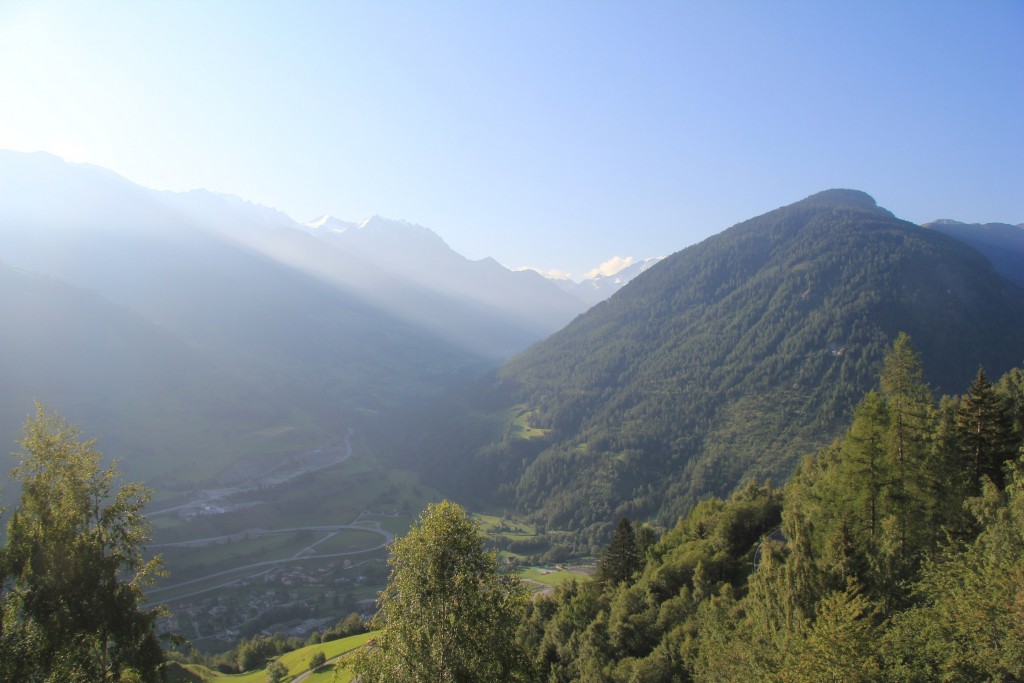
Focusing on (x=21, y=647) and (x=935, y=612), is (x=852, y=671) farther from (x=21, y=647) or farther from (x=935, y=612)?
(x=21, y=647)

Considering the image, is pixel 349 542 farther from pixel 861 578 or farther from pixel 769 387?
pixel 769 387

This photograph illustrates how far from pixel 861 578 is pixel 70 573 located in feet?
98.8

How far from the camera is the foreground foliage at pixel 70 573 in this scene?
42.9 feet

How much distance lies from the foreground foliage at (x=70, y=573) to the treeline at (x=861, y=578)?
11.9 m

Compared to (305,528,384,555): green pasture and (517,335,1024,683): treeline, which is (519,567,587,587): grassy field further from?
(517,335,1024,683): treeline

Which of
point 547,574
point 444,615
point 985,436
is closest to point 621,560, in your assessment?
point 985,436

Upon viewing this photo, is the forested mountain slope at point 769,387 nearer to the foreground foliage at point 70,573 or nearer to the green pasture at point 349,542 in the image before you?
the green pasture at point 349,542

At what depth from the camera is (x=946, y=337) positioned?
16188 centimetres

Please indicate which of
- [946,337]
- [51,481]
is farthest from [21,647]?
[946,337]

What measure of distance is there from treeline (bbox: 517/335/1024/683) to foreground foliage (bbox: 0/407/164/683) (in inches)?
468

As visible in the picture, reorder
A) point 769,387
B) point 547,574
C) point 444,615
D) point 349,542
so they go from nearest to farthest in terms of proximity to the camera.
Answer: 1. point 444,615
2. point 547,574
3. point 349,542
4. point 769,387

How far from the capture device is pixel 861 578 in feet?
78.3

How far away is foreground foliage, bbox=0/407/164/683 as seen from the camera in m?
13.1

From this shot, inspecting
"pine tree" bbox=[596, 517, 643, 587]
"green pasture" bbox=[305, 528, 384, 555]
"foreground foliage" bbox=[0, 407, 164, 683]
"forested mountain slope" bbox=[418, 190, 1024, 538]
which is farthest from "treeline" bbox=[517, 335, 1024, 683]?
"forested mountain slope" bbox=[418, 190, 1024, 538]
